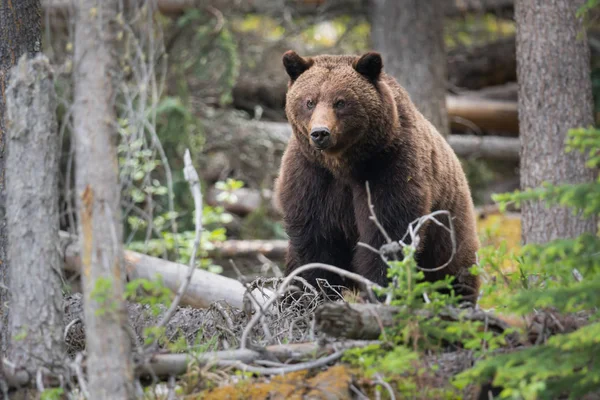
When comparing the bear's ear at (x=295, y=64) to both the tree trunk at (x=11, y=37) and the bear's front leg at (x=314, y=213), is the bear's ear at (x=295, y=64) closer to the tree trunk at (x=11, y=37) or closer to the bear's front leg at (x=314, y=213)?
the bear's front leg at (x=314, y=213)

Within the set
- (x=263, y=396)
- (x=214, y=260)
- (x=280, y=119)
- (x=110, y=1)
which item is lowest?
(x=214, y=260)

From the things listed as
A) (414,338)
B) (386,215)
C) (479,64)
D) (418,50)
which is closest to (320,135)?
(386,215)

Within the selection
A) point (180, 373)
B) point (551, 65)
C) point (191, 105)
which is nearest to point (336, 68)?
point (551, 65)

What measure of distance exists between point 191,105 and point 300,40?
14.4 ft

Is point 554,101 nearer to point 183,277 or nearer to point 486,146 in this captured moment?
point 183,277

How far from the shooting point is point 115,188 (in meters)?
3.59

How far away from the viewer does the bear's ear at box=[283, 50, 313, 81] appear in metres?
5.99

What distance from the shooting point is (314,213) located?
6.04 m

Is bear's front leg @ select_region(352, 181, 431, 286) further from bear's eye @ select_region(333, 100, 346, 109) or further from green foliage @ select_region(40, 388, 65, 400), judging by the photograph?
green foliage @ select_region(40, 388, 65, 400)

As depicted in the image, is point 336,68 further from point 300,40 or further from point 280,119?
point 300,40

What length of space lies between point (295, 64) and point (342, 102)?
550mm

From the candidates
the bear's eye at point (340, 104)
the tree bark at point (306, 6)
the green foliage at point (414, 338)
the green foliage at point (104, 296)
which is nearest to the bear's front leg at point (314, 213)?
the bear's eye at point (340, 104)

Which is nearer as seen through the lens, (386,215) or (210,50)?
(386,215)

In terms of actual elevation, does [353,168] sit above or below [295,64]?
below
